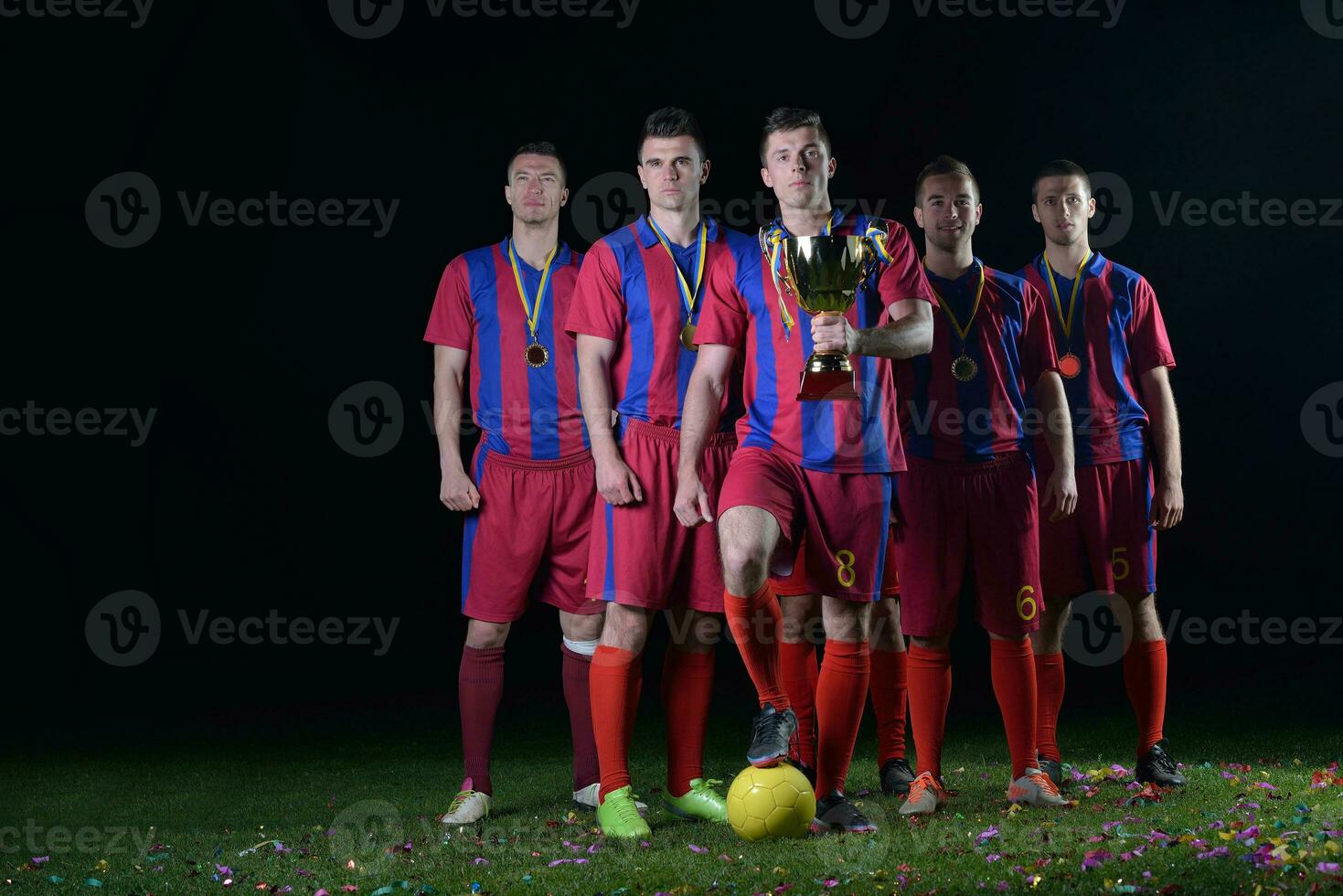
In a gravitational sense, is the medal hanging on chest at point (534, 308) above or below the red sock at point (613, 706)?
above

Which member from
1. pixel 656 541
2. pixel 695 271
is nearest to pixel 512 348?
pixel 695 271

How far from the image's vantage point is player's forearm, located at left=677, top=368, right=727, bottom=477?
11.4ft

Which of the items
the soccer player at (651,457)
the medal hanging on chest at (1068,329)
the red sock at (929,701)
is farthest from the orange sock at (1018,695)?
the medal hanging on chest at (1068,329)

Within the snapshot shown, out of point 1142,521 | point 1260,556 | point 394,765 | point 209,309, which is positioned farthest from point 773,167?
point 1260,556

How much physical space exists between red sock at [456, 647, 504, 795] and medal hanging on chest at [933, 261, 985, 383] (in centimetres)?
138

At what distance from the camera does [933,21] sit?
21.7 feet

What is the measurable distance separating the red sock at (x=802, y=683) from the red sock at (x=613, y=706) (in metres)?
0.42

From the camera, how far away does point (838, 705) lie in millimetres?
3416

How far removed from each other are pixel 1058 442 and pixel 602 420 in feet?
3.85

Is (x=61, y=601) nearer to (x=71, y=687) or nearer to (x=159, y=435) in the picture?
(x=71, y=687)

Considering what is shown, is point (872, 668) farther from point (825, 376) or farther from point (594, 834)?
point (825, 376)

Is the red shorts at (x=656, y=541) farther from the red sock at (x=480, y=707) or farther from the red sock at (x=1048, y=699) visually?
the red sock at (x=1048, y=699)

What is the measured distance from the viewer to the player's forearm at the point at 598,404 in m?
3.64

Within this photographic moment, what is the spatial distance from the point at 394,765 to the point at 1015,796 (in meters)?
2.19
